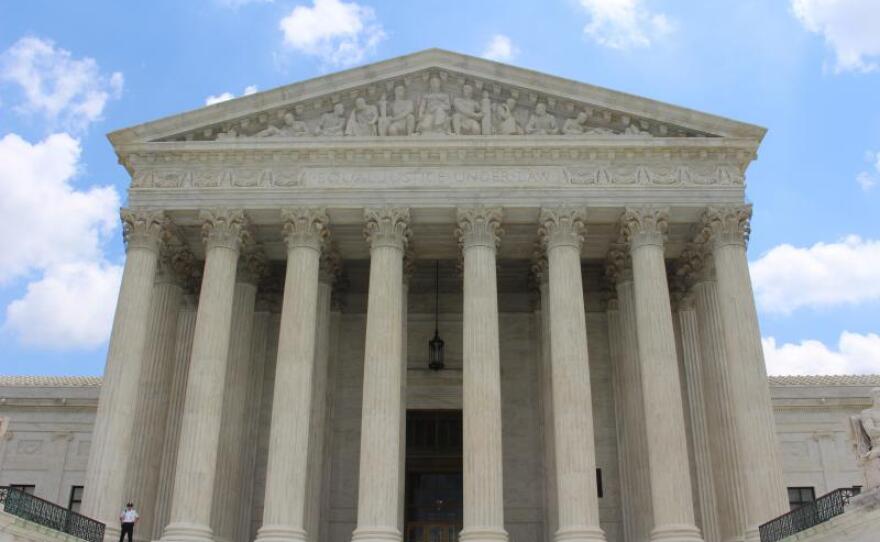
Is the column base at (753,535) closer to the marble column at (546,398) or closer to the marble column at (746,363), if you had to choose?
the marble column at (746,363)

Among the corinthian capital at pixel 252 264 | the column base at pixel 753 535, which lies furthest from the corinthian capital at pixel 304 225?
the column base at pixel 753 535

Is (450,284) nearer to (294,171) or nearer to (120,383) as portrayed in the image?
(294,171)

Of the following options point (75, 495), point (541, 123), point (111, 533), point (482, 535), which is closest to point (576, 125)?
point (541, 123)

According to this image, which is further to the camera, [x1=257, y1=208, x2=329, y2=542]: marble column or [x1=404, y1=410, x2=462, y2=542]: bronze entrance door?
[x1=404, y1=410, x2=462, y2=542]: bronze entrance door

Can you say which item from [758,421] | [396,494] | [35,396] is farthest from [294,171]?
[35,396]

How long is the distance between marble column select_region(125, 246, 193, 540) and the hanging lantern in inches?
368

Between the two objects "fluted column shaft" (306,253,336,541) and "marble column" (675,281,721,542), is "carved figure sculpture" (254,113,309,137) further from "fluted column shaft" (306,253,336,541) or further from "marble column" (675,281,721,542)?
"marble column" (675,281,721,542)

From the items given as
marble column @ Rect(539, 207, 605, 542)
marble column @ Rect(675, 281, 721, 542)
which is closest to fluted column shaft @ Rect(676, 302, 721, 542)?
marble column @ Rect(675, 281, 721, 542)

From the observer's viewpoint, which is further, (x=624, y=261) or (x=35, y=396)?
(x=35, y=396)

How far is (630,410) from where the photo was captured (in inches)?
1247

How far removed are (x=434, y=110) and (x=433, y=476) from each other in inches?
543

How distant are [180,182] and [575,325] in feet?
45.5

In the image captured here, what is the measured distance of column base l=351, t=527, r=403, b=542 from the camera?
25984 millimetres

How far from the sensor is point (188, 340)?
33500mm
